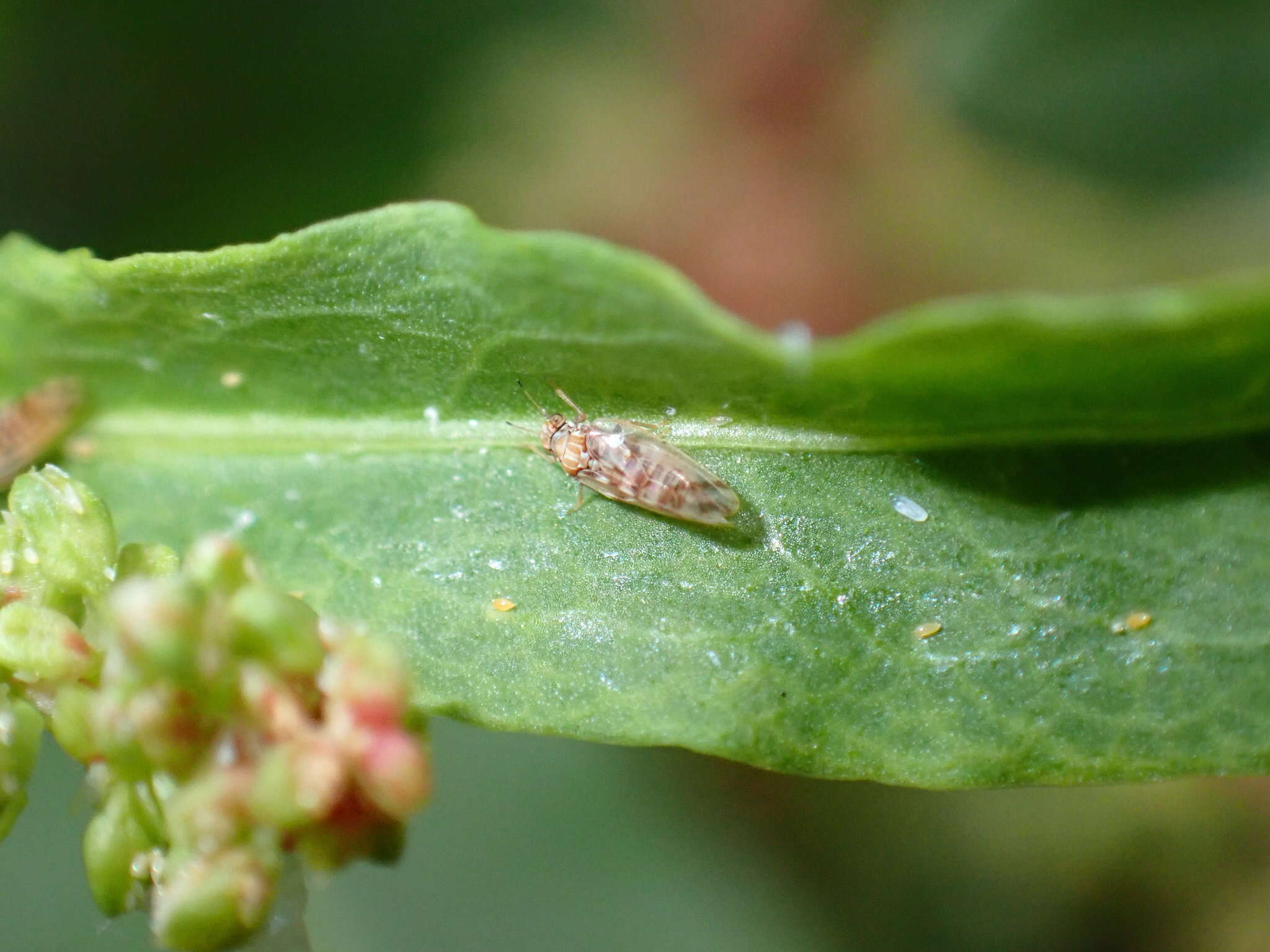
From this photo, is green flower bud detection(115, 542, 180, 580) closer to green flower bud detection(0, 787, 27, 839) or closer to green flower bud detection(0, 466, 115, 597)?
green flower bud detection(0, 466, 115, 597)

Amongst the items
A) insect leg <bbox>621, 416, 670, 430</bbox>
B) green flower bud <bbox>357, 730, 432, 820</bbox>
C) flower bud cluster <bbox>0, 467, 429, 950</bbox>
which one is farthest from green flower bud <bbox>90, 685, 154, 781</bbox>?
insect leg <bbox>621, 416, 670, 430</bbox>

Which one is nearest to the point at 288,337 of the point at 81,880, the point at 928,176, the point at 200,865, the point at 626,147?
the point at 200,865

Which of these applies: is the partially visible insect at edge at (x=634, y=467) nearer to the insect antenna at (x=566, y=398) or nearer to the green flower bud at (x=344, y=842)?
the insect antenna at (x=566, y=398)

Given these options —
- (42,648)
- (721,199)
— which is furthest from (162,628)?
(721,199)

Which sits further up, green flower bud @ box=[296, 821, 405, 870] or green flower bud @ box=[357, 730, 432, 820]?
green flower bud @ box=[357, 730, 432, 820]

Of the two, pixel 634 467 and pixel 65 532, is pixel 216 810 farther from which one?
pixel 634 467

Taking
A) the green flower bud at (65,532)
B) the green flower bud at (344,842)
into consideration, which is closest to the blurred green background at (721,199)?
the green flower bud at (65,532)

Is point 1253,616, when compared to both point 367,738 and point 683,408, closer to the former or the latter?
point 683,408
